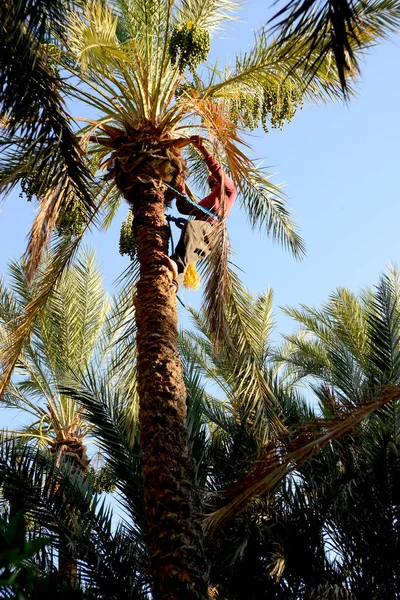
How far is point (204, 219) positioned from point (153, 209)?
0.55 m

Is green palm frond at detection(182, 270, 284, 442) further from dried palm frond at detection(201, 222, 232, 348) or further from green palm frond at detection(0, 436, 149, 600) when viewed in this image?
green palm frond at detection(0, 436, 149, 600)

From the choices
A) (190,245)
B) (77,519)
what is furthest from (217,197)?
(77,519)

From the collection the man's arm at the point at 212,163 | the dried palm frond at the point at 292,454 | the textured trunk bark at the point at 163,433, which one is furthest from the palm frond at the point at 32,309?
the dried palm frond at the point at 292,454

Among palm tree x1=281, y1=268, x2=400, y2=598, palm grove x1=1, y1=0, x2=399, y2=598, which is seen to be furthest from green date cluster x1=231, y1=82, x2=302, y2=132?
palm tree x1=281, y1=268, x2=400, y2=598

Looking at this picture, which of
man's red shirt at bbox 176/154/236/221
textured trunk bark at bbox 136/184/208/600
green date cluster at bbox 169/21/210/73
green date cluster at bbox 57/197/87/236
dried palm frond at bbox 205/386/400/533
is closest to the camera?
dried palm frond at bbox 205/386/400/533

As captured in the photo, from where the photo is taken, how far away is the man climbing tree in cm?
756

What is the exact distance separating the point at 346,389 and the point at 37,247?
3909mm

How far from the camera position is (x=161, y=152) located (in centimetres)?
770

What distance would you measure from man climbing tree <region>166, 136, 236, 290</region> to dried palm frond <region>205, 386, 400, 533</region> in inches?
90.9

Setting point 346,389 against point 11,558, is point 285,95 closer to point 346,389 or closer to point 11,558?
point 346,389

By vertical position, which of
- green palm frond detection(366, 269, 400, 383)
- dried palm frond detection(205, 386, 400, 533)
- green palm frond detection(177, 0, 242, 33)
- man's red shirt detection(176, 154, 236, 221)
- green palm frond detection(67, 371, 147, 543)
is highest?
green palm frond detection(177, 0, 242, 33)

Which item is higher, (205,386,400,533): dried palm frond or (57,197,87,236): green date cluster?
(57,197,87,236): green date cluster

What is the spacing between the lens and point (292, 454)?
209 inches

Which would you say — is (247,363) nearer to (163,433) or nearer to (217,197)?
(217,197)
